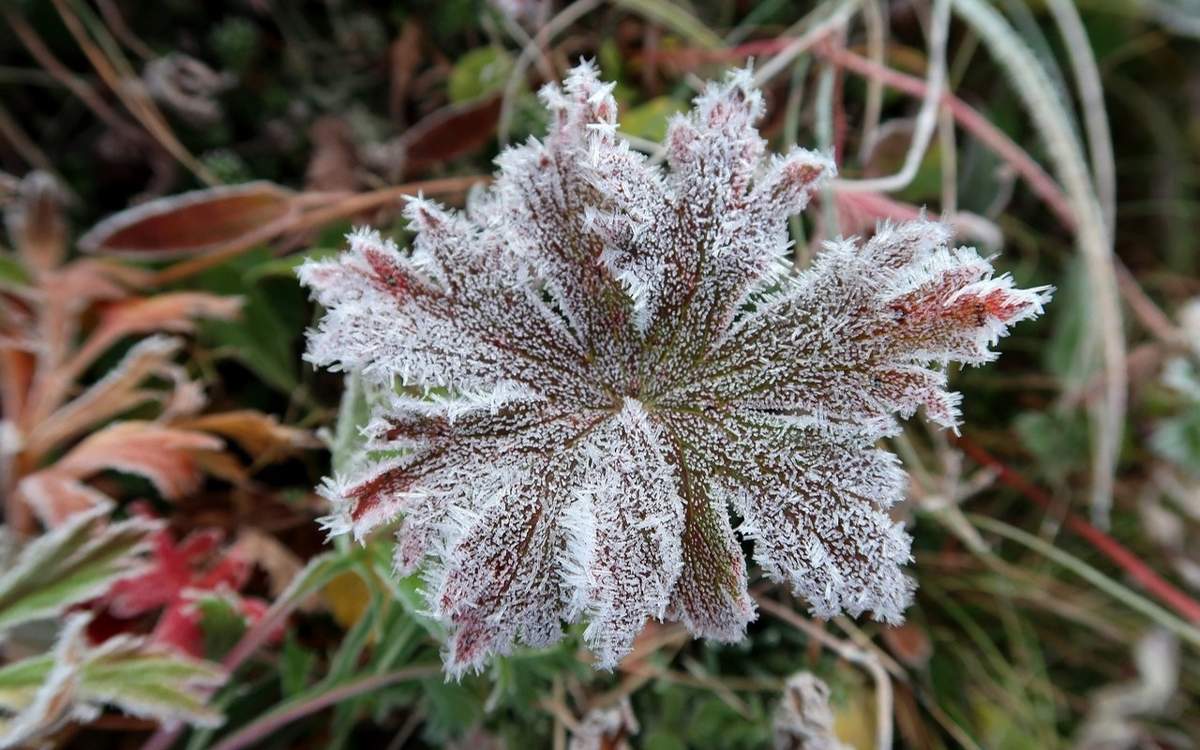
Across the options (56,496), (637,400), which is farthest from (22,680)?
(637,400)

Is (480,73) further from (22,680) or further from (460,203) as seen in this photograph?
(22,680)

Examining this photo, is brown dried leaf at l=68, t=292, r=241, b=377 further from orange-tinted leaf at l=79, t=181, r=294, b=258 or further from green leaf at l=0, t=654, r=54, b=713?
green leaf at l=0, t=654, r=54, b=713

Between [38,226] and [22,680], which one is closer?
[22,680]

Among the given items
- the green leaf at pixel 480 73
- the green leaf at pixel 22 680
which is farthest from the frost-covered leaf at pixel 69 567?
the green leaf at pixel 480 73

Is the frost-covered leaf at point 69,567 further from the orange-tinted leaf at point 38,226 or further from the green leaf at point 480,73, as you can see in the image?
the green leaf at point 480,73

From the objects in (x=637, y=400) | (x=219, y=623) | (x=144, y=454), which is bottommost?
(x=219, y=623)

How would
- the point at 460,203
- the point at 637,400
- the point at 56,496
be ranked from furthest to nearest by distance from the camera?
the point at 460,203 → the point at 56,496 → the point at 637,400

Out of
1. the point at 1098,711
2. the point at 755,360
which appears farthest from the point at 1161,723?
the point at 755,360
